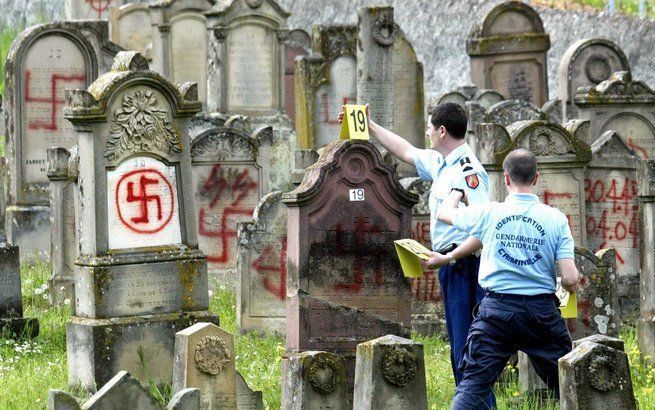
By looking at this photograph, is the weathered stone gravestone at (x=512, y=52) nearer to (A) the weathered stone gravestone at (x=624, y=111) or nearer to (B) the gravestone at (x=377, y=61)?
(B) the gravestone at (x=377, y=61)

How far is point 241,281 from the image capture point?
13055mm

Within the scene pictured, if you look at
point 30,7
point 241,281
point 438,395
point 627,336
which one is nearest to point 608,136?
point 627,336

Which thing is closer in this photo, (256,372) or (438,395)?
(438,395)

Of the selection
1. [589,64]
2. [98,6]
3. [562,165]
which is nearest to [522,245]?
[562,165]

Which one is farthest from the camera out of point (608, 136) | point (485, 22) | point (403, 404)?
point (485, 22)

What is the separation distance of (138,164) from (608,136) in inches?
205

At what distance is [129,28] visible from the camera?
26531 millimetres

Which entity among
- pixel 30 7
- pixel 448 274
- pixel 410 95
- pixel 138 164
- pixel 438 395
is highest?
pixel 30 7

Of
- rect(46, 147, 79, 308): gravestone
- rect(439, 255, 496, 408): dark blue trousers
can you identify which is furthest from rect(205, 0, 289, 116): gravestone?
rect(439, 255, 496, 408): dark blue trousers

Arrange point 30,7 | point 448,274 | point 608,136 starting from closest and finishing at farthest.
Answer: point 448,274 < point 608,136 < point 30,7

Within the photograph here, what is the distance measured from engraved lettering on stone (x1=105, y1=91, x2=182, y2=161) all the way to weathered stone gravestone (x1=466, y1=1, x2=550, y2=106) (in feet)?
40.2

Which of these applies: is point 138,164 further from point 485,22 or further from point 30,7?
point 30,7

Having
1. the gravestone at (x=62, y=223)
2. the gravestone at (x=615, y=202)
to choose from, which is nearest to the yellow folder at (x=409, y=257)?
the gravestone at (x=62, y=223)

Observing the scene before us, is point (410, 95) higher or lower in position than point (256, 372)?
higher
